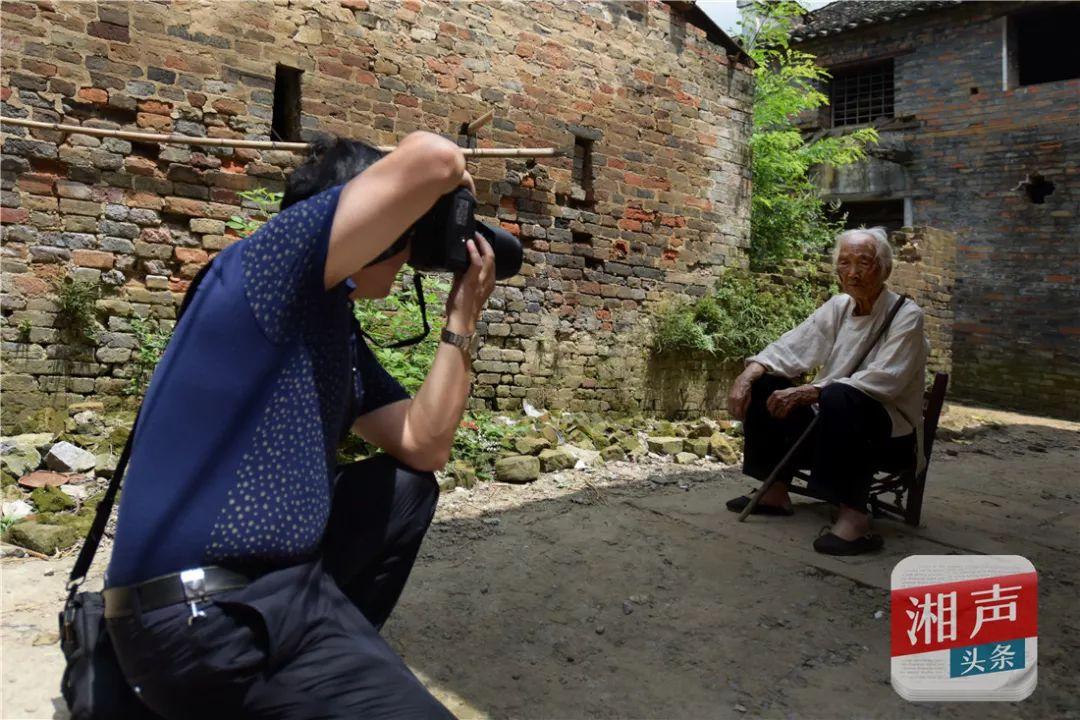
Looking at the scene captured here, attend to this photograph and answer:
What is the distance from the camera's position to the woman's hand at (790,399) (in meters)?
3.12

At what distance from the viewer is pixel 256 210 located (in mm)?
4934

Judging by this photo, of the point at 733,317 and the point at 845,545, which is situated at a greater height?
the point at 733,317

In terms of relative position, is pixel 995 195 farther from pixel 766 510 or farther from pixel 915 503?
pixel 766 510

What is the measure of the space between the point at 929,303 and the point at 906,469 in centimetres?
752

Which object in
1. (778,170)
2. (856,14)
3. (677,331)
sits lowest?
(677,331)

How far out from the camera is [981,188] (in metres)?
12.1

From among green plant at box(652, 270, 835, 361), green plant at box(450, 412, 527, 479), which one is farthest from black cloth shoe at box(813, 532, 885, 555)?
green plant at box(652, 270, 835, 361)

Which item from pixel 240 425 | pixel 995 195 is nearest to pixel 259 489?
pixel 240 425

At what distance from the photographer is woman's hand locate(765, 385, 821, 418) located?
10.2ft

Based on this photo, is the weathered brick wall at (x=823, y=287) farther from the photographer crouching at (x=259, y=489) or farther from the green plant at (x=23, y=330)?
the photographer crouching at (x=259, y=489)

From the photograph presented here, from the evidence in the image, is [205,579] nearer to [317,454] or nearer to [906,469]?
[317,454]

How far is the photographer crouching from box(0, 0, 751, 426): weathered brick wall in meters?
3.97

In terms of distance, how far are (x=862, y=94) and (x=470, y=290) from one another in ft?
Result: 47.6

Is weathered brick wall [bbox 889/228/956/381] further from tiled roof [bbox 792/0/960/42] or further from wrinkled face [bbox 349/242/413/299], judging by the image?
wrinkled face [bbox 349/242/413/299]
